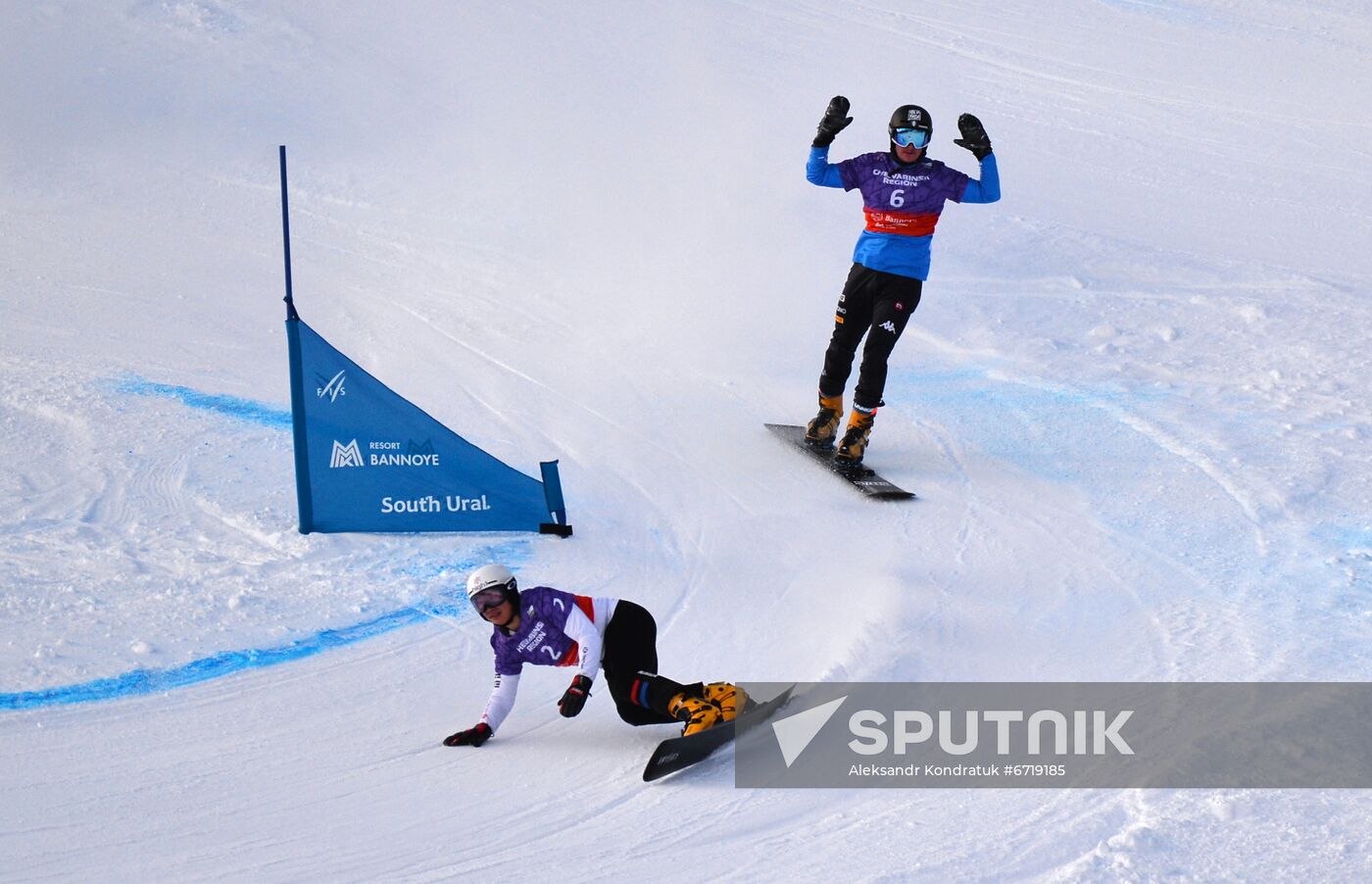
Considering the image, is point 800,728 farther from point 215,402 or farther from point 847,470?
point 215,402

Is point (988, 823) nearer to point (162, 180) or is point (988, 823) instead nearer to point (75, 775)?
point (75, 775)

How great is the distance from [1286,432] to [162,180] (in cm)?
961

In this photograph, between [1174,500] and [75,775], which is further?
[1174,500]

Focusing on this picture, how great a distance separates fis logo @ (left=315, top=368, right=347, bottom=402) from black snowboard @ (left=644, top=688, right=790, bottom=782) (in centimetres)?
279

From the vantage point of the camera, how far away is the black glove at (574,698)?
16.8 ft

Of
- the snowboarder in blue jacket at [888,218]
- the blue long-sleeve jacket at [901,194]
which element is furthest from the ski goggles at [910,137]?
the blue long-sleeve jacket at [901,194]

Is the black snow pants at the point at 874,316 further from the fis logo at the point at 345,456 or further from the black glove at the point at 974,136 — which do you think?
the fis logo at the point at 345,456

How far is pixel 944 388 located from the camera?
9719 mm

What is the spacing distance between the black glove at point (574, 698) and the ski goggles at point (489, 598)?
41 centimetres

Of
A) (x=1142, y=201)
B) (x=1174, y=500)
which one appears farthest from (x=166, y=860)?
(x=1142, y=201)

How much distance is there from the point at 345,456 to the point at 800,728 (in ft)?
9.75

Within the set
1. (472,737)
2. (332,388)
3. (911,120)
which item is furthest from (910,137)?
(472,737)

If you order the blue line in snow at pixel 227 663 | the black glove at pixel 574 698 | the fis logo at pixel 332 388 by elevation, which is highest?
the fis logo at pixel 332 388

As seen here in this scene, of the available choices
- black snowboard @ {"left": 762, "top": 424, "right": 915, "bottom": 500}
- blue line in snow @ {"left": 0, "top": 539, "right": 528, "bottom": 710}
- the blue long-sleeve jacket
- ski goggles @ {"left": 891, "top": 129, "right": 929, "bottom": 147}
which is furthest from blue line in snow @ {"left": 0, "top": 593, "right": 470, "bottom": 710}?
ski goggles @ {"left": 891, "top": 129, "right": 929, "bottom": 147}
